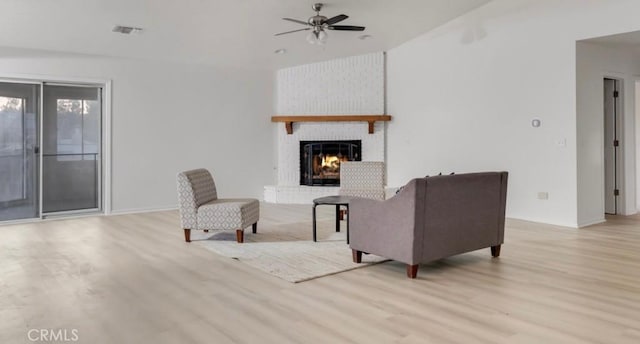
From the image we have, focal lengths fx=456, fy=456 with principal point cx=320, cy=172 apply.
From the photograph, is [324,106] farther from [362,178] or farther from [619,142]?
[619,142]

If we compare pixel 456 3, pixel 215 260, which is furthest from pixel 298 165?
pixel 215 260

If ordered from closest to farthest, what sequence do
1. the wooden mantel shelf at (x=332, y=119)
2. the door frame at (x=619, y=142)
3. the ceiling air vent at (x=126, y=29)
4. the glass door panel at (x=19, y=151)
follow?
the ceiling air vent at (x=126, y=29) → the glass door panel at (x=19, y=151) → the door frame at (x=619, y=142) → the wooden mantel shelf at (x=332, y=119)

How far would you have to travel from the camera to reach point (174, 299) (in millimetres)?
3244

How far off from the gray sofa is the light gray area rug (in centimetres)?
27

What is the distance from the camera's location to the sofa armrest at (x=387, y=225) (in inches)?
142

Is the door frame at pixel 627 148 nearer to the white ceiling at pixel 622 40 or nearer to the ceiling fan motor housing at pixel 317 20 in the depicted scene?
the white ceiling at pixel 622 40

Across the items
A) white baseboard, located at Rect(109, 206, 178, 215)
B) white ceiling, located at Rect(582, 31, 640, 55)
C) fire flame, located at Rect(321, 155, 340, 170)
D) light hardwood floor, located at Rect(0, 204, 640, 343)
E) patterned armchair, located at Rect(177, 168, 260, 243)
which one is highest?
white ceiling, located at Rect(582, 31, 640, 55)

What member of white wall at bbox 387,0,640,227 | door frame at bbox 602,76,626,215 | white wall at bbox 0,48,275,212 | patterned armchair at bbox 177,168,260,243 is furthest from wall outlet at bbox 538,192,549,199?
white wall at bbox 0,48,275,212

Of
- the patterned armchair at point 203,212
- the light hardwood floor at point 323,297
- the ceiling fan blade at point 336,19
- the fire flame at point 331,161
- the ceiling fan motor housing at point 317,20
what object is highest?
the ceiling fan motor housing at point 317,20

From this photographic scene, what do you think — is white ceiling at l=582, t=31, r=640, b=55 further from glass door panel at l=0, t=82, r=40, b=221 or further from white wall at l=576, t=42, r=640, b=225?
glass door panel at l=0, t=82, r=40, b=221

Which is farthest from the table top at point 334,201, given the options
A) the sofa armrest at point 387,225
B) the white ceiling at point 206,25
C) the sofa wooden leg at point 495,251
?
the white ceiling at point 206,25

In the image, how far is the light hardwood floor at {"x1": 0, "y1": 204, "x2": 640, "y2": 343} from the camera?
2633mm

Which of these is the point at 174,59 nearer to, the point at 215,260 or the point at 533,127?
the point at 215,260

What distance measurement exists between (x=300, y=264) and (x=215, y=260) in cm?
84
